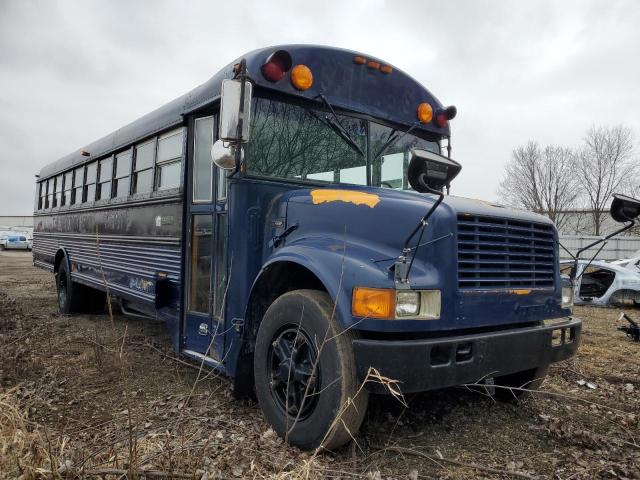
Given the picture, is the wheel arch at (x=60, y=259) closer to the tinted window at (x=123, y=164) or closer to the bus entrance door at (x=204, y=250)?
the tinted window at (x=123, y=164)

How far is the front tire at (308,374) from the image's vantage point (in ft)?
8.24

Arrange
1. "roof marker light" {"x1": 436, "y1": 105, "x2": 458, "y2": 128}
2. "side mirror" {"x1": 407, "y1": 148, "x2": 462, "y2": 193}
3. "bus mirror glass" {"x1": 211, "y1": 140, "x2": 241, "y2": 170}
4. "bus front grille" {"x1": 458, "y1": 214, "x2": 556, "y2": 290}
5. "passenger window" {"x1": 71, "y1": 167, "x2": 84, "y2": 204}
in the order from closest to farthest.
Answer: "side mirror" {"x1": 407, "y1": 148, "x2": 462, "y2": 193} < "bus front grille" {"x1": 458, "y1": 214, "x2": 556, "y2": 290} < "bus mirror glass" {"x1": 211, "y1": 140, "x2": 241, "y2": 170} < "roof marker light" {"x1": 436, "y1": 105, "x2": 458, "y2": 128} < "passenger window" {"x1": 71, "y1": 167, "x2": 84, "y2": 204}

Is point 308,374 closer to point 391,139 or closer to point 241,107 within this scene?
point 241,107

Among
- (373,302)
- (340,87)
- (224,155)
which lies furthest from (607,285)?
(224,155)

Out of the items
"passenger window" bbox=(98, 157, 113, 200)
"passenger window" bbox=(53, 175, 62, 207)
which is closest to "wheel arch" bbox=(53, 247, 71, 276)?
"passenger window" bbox=(53, 175, 62, 207)

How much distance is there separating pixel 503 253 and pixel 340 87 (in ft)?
5.56

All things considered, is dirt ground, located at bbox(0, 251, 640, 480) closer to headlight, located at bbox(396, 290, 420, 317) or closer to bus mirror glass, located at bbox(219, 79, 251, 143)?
headlight, located at bbox(396, 290, 420, 317)

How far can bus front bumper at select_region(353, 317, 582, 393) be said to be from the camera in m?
2.43

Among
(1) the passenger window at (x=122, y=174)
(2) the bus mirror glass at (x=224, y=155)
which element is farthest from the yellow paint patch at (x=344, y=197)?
(1) the passenger window at (x=122, y=174)

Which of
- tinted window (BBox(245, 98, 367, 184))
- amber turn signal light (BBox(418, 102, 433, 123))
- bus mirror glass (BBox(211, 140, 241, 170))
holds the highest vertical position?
amber turn signal light (BBox(418, 102, 433, 123))

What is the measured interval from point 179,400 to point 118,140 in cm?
335

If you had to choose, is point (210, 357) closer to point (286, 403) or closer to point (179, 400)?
point (179, 400)

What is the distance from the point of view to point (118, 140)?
568 cm

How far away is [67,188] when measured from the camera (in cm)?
751
